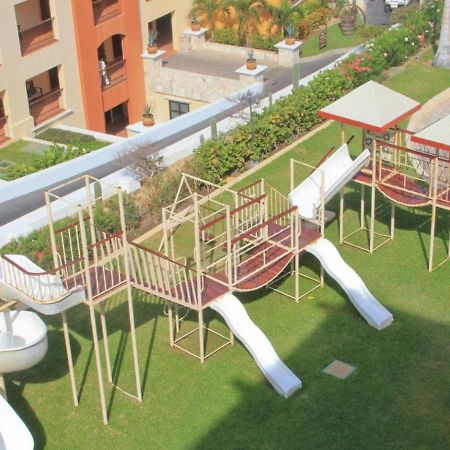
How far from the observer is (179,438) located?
59.8 feet

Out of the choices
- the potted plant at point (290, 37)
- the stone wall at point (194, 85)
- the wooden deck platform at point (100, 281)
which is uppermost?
the wooden deck platform at point (100, 281)

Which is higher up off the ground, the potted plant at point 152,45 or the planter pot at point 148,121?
the potted plant at point 152,45

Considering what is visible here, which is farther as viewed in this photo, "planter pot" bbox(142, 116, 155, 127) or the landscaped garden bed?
"planter pot" bbox(142, 116, 155, 127)

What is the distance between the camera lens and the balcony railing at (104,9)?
3888cm

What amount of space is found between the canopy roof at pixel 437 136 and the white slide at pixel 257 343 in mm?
5816

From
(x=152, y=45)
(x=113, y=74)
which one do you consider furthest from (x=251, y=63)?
(x=113, y=74)

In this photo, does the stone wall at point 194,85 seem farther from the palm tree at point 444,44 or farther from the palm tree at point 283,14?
the palm tree at point 444,44

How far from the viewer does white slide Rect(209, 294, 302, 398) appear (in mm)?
19281

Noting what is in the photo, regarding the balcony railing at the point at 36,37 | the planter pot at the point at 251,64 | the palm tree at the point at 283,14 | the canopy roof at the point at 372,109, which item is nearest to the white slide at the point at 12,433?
the canopy roof at the point at 372,109

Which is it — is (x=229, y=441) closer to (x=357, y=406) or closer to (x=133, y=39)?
(x=357, y=406)

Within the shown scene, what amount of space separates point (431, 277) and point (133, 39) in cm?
2183

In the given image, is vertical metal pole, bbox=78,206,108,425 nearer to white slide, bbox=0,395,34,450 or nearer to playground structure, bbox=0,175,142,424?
playground structure, bbox=0,175,142,424

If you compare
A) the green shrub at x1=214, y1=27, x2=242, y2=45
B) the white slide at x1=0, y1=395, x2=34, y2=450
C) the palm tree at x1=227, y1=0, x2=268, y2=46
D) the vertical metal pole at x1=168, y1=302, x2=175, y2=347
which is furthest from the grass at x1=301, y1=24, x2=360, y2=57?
the white slide at x1=0, y1=395, x2=34, y2=450

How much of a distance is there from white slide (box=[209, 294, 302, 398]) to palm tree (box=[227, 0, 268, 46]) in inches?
947
